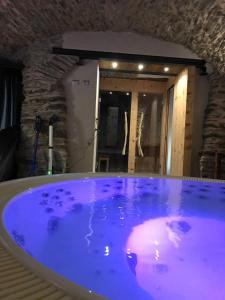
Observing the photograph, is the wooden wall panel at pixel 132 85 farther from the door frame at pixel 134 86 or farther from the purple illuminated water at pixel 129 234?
the purple illuminated water at pixel 129 234

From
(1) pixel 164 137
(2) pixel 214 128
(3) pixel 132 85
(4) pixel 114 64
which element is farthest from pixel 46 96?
(1) pixel 164 137

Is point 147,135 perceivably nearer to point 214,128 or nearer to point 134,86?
point 134,86

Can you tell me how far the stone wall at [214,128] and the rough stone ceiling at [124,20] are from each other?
35cm

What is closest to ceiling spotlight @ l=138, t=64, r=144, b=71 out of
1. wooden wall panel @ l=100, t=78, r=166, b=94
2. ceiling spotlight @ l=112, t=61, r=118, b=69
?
ceiling spotlight @ l=112, t=61, r=118, b=69

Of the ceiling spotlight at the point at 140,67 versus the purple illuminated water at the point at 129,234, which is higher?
the ceiling spotlight at the point at 140,67

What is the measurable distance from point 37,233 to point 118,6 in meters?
3.51

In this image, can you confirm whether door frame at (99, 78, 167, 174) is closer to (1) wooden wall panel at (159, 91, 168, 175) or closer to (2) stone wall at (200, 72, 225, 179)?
(1) wooden wall panel at (159, 91, 168, 175)

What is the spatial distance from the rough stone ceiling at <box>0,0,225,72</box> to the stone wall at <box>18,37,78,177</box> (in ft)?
0.87

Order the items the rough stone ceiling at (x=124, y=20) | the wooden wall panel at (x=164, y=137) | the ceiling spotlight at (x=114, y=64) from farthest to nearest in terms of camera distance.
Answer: the wooden wall panel at (x=164, y=137)
the ceiling spotlight at (x=114, y=64)
the rough stone ceiling at (x=124, y=20)

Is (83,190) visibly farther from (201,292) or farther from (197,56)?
(197,56)

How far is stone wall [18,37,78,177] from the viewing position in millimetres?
4996

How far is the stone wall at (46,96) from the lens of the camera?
5.00 metres

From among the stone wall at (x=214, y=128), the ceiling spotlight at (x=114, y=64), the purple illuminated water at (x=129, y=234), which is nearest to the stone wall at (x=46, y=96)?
the ceiling spotlight at (x=114, y=64)

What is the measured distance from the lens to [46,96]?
5.02 meters
